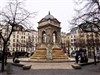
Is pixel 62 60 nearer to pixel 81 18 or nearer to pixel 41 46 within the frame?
pixel 41 46

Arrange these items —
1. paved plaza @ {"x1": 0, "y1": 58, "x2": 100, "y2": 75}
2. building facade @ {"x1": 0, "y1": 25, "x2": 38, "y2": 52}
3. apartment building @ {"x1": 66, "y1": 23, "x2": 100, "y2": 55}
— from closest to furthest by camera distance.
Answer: paved plaza @ {"x1": 0, "y1": 58, "x2": 100, "y2": 75} < building facade @ {"x1": 0, "y1": 25, "x2": 38, "y2": 52} < apartment building @ {"x1": 66, "y1": 23, "x2": 100, "y2": 55}

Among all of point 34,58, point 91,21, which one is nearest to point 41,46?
point 34,58

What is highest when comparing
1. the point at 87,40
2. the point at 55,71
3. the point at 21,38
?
the point at 21,38

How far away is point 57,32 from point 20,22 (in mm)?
18367

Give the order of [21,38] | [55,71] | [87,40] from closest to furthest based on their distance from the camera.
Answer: [55,71]
[87,40]
[21,38]

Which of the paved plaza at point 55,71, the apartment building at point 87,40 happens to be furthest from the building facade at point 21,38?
the apartment building at point 87,40

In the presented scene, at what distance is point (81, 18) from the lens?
22.5 m

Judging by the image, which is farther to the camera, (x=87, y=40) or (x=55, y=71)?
(x=87, y=40)

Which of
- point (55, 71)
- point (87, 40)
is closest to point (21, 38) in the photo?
point (87, 40)

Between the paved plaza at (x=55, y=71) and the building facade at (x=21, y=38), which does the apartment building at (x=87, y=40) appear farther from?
the building facade at (x=21, y=38)

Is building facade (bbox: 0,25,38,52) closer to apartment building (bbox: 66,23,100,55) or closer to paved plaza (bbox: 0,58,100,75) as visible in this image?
paved plaza (bbox: 0,58,100,75)

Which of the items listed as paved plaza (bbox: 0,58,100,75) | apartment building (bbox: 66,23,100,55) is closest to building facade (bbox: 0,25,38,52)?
paved plaza (bbox: 0,58,100,75)

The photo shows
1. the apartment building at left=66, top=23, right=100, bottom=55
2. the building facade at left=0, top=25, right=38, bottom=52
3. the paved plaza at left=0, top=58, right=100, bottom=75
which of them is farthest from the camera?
the apartment building at left=66, top=23, right=100, bottom=55

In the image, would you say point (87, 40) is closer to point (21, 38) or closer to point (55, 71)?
point (55, 71)
